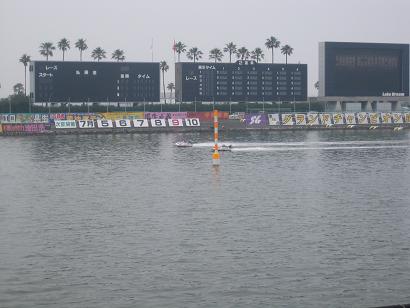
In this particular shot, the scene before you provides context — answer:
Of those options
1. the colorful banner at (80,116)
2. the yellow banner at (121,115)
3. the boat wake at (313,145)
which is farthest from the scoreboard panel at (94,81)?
the boat wake at (313,145)

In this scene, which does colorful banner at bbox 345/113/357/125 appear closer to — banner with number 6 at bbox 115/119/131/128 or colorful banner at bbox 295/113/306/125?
colorful banner at bbox 295/113/306/125

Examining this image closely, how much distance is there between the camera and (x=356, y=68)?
126 metres

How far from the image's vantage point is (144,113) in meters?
125

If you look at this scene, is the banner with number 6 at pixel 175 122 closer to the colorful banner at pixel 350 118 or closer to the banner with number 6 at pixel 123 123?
the banner with number 6 at pixel 123 123

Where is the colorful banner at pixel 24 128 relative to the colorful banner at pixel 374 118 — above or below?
below

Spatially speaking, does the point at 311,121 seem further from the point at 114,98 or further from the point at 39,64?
the point at 39,64

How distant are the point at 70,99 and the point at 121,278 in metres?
92.6

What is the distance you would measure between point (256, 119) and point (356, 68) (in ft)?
64.3

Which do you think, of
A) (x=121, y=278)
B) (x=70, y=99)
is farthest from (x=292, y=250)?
(x=70, y=99)

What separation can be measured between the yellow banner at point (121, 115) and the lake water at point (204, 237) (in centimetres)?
6341

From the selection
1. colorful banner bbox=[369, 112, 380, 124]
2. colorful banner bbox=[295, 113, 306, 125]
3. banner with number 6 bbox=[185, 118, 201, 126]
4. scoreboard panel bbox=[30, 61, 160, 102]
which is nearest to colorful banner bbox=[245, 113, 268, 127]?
colorful banner bbox=[295, 113, 306, 125]

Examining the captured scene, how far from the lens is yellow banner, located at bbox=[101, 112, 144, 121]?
12403 cm

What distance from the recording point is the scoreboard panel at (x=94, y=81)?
11212cm

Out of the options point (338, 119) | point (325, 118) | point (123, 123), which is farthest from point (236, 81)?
point (338, 119)
